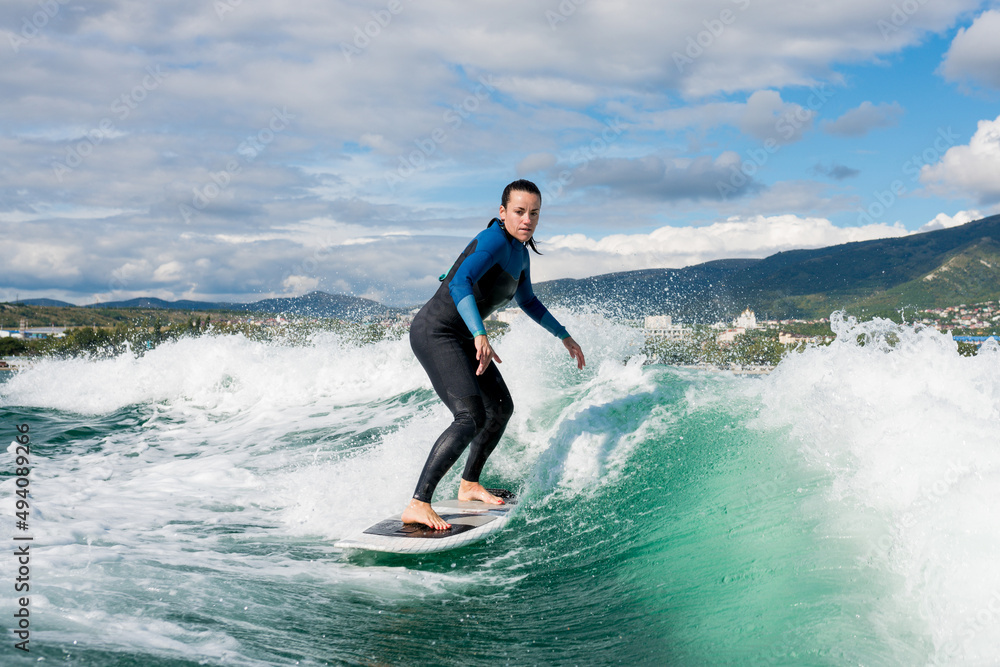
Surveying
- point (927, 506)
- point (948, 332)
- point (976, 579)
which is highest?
point (948, 332)

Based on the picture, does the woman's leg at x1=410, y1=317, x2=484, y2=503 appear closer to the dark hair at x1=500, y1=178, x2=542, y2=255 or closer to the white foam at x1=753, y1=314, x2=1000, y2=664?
the dark hair at x1=500, y1=178, x2=542, y2=255

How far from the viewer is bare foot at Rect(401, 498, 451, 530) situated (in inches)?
188

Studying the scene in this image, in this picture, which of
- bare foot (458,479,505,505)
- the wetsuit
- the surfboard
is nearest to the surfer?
the wetsuit

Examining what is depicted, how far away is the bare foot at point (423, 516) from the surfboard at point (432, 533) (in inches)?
1.5

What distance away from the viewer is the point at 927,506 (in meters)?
3.55

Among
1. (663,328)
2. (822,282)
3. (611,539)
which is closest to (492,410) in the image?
(611,539)

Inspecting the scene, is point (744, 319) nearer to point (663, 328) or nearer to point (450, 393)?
point (663, 328)

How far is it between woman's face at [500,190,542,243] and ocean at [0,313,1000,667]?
2.32 m

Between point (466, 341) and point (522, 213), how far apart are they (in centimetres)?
112

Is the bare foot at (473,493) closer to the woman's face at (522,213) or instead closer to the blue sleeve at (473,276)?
the blue sleeve at (473,276)

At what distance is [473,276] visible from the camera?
15.8 feet

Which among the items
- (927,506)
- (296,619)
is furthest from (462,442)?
(927,506)

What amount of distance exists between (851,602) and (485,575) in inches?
87.8

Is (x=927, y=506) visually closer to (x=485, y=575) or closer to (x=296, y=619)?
(x=485, y=575)
